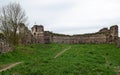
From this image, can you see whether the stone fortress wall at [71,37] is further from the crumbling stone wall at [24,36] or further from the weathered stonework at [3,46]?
the weathered stonework at [3,46]

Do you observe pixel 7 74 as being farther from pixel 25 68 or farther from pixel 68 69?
pixel 68 69

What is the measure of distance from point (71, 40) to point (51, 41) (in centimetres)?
431

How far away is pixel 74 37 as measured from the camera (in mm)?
49812

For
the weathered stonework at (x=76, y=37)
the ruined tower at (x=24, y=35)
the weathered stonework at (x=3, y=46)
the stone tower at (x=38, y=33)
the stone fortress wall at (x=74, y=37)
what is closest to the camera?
the weathered stonework at (x=3, y=46)

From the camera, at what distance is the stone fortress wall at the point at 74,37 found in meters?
45.2

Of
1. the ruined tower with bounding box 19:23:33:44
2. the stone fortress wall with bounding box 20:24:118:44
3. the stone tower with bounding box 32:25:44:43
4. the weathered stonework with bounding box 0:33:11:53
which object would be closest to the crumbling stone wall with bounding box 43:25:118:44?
the stone fortress wall with bounding box 20:24:118:44

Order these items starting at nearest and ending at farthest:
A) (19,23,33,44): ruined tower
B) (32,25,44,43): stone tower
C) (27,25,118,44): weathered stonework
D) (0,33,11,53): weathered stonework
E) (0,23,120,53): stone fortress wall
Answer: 1. (0,33,11,53): weathered stonework
2. (19,23,33,44): ruined tower
3. (0,23,120,53): stone fortress wall
4. (27,25,118,44): weathered stonework
5. (32,25,44,43): stone tower

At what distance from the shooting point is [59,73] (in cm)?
1684

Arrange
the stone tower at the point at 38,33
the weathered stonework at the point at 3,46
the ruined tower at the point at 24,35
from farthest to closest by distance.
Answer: the stone tower at the point at 38,33, the ruined tower at the point at 24,35, the weathered stonework at the point at 3,46

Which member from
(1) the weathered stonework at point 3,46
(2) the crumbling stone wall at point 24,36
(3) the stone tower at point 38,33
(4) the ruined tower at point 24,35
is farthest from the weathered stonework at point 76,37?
(1) the weathered stonework at point 3,46

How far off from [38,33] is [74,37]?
293 inches

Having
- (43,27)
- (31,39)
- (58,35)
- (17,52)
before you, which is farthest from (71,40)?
(17,52)

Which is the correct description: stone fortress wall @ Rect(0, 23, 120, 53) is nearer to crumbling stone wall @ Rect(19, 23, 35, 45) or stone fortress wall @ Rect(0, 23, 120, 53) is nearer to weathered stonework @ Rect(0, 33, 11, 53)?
crumbling stone wall @ Rect(19, 23, 35, 45)

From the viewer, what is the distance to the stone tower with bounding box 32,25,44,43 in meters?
45.9
